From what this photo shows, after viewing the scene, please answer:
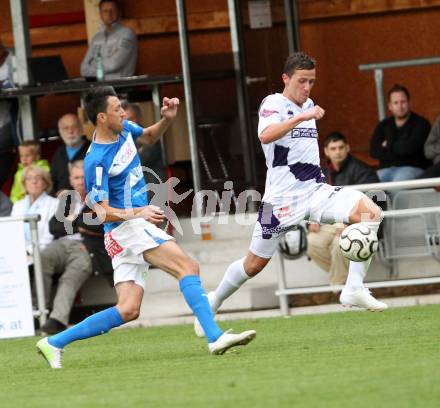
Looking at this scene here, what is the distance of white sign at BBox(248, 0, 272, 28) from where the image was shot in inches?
601

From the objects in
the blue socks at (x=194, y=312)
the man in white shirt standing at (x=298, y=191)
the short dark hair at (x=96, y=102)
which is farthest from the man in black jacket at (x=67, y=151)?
the blue socks at (x=194, y=312)

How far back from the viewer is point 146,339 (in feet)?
38.5

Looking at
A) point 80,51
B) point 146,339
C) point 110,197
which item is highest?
point 80,51

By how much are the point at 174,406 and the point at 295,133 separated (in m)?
3.91

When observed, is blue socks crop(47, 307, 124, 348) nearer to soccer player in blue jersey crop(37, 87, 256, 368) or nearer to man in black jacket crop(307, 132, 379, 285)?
soccer player in blue jersey crop(37, 87, 256, 368)

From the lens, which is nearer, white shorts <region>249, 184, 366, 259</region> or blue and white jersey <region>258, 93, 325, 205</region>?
white shorts <region>249, 184, 366, 259</region>

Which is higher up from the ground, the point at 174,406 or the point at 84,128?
the point at 84,128

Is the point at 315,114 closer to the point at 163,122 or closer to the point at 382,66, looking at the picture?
the point at 163,122

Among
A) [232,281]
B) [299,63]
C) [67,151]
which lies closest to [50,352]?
[232,281]

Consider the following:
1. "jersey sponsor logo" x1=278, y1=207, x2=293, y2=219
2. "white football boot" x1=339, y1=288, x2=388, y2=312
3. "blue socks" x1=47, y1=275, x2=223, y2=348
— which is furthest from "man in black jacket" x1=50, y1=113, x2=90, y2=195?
"blue socks" x1=47, y1=275, x2=223, y2=348

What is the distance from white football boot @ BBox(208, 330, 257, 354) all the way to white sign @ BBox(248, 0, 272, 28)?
276 inches

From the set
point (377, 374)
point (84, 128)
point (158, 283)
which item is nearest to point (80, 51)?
point (84, 128)

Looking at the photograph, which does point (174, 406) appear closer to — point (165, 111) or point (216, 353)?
point (216, 353)

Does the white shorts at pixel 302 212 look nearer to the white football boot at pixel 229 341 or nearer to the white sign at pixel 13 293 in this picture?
the white football boot at pixel 229 341
